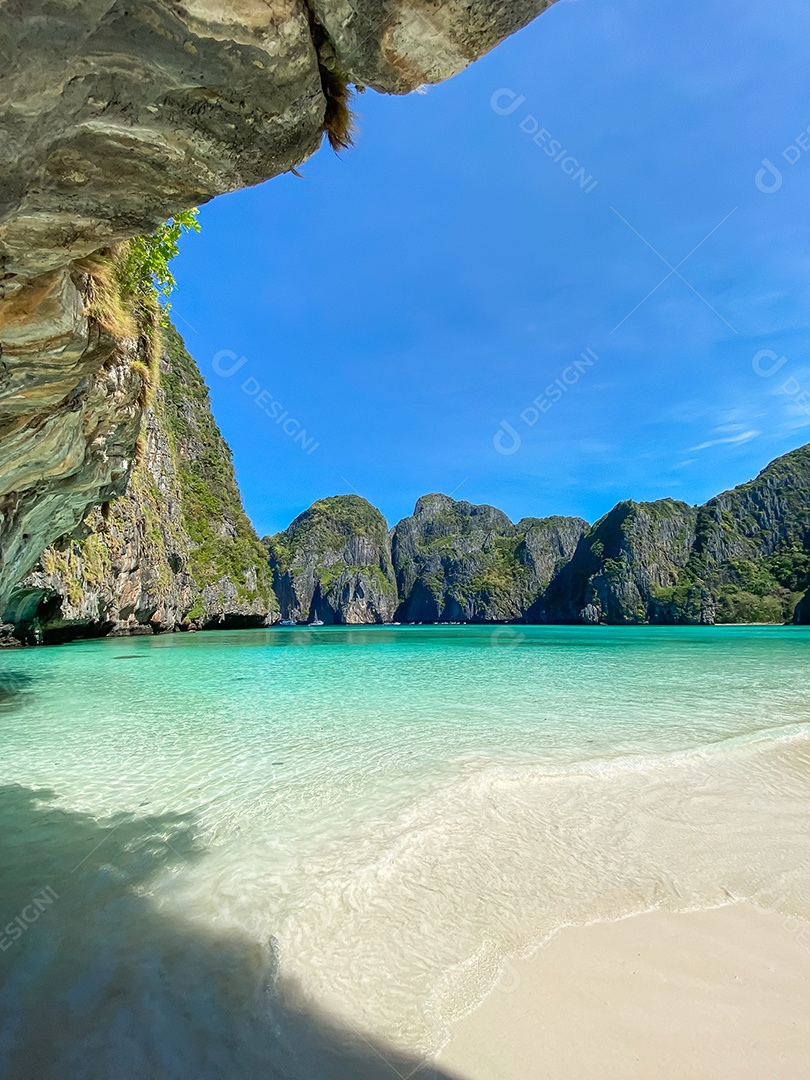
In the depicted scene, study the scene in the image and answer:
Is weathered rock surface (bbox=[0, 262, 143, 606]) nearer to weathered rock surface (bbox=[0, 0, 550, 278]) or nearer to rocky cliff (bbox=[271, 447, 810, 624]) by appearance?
weathered rock surface (bbox=[0, 0, 550, 278])

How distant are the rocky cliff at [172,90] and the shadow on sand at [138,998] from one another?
433 centimetres

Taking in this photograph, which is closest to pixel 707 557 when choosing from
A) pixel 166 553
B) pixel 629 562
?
pixel 629 562

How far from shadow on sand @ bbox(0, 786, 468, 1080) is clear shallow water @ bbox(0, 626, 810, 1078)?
1cm

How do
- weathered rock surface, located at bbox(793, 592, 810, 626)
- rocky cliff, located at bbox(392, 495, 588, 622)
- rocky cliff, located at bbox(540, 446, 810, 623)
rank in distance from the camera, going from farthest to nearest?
rocky cliff, located at bbox(392, 495, 588, 622)
rocky cliff, located at bbox(540, 446, 810, 623)
weathered rock surface, located at bbox(793, 592, 810, 626)

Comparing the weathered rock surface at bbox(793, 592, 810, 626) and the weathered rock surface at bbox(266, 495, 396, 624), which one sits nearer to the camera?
the weathered rock surface at bbox(793, 592, 810, 626)

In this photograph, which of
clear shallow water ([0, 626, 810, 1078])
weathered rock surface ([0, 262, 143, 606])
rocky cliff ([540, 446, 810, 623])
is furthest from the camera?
rocky cliff ([540, 446, 810, 623])

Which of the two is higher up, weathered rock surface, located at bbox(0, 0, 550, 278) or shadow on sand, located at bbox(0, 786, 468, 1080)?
weathered rock surface, located at bbox(0, 0, 550, 278)

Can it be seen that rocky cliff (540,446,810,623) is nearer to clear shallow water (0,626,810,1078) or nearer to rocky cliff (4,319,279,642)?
rocky cliff (4,319,279,642)

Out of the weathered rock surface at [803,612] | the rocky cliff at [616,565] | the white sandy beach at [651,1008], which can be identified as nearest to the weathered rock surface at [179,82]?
the white sandy beach at [651,1008]

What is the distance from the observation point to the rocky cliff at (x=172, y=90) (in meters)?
1.96

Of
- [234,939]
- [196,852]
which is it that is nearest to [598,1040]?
[234,939]

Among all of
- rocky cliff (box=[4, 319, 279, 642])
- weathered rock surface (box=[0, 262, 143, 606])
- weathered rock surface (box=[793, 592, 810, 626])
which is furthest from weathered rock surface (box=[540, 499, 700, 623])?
weathered rock surface (box=[0, 262, 143, 606])

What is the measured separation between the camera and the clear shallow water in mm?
2651

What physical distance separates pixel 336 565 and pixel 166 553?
12817 cm
